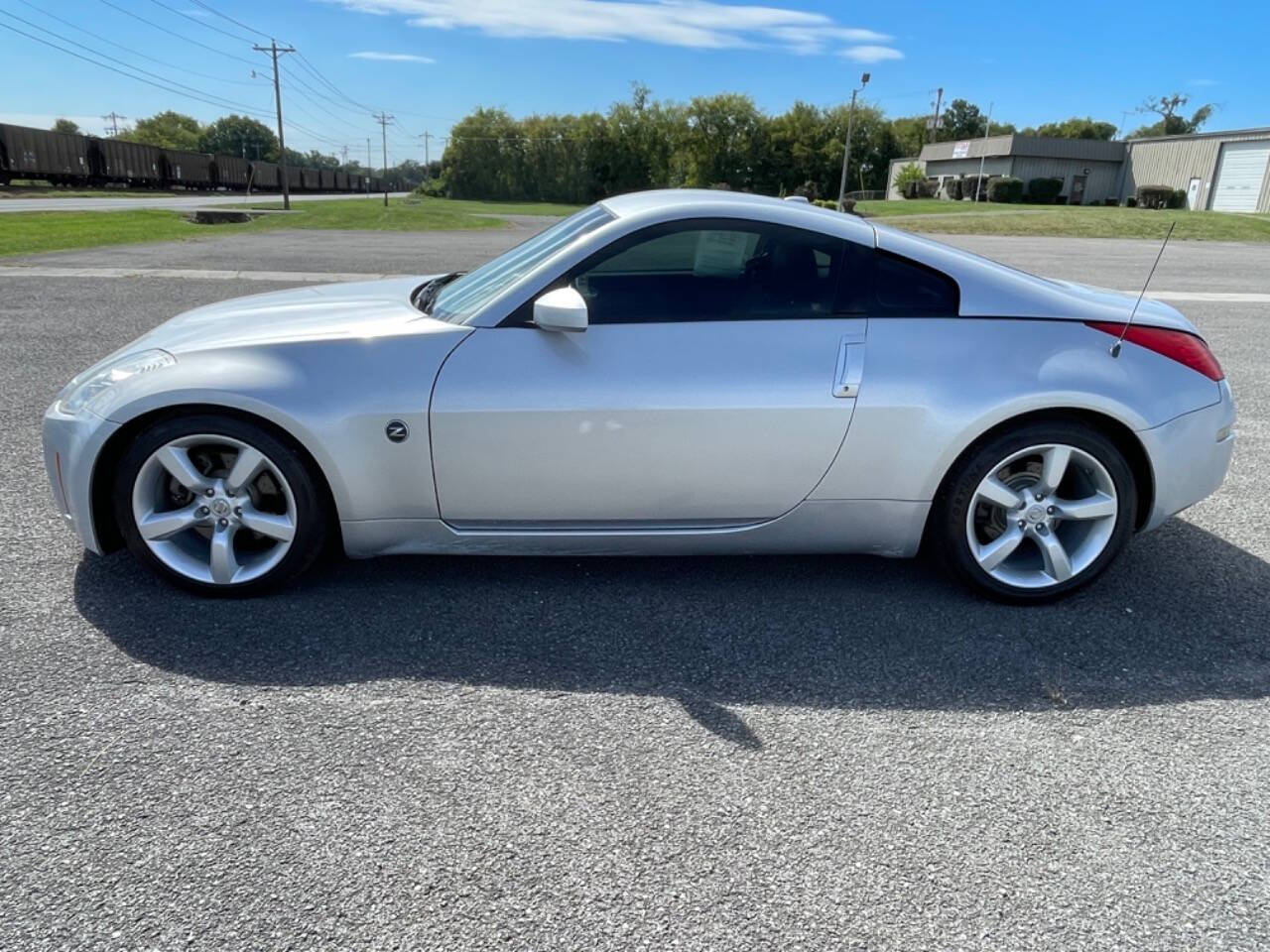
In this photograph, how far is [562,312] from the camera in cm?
294

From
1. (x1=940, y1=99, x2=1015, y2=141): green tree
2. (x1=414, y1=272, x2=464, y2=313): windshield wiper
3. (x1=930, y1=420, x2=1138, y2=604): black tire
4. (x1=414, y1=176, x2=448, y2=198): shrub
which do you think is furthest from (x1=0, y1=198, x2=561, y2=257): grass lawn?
(x1=940, y1=99, x2=1015, y2=141): green tree

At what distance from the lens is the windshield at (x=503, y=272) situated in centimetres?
326

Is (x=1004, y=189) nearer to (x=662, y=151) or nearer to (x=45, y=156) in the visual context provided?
(x=662, y=151)

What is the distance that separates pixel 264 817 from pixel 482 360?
160 cm

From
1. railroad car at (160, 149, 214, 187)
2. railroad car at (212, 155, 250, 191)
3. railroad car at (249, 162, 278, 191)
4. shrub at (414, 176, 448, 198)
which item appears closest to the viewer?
railroad car at (160, 149, 214, 187)

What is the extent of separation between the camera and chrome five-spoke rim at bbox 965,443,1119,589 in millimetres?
3260

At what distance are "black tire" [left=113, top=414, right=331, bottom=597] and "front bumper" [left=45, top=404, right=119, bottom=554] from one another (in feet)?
0.31

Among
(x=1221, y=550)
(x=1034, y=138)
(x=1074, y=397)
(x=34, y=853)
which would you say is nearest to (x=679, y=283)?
(x=1074, y=397)

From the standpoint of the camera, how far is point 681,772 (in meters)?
2.38

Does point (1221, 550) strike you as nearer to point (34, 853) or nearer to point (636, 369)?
point (636, 369)

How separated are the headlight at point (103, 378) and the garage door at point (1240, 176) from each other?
61.7 m

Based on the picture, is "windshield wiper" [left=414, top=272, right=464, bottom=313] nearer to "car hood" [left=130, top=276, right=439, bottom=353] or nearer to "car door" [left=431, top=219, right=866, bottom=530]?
"car hood" [left=130, top=276, right=439, bottom=353]

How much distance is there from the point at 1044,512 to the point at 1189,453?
599mm

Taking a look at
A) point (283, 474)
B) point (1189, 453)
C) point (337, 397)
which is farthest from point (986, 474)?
point (283, 474)
